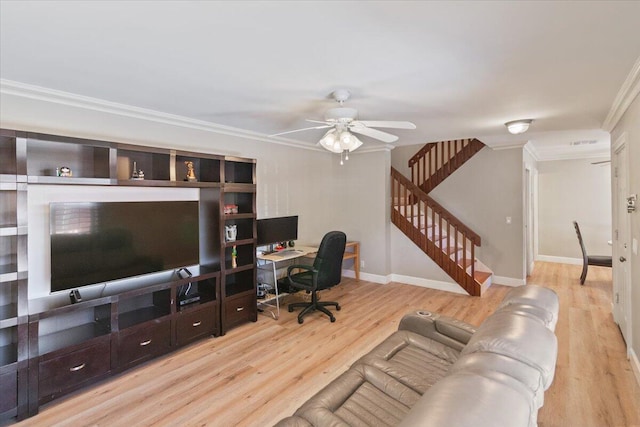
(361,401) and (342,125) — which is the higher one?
(342,125)

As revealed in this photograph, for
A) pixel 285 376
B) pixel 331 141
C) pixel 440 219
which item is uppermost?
pixel 331 141

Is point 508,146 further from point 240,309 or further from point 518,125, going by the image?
point 240,309

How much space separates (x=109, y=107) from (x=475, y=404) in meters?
3.49

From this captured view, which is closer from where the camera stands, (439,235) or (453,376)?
(453,376)

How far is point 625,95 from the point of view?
2.60 metres

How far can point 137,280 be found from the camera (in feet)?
10.1

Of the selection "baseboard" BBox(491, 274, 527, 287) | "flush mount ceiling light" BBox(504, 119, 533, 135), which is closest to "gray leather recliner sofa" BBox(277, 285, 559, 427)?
"flush mount ceiling light" BBox(504, 119, 533, 135)

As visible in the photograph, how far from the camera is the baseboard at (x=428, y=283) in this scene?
4.92 m

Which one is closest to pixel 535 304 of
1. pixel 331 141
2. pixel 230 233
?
pixel 331 141

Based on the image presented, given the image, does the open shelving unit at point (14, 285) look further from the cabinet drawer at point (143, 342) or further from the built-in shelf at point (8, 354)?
the cabinet drawer at point (143, 342)

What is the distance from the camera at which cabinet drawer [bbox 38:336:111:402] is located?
7.40 ft

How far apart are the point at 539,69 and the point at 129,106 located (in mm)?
3445

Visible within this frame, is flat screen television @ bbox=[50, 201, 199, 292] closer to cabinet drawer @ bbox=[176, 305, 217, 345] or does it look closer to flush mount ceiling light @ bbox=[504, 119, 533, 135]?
cabinet drawer @ bbox=[176, 305, 217, 345]

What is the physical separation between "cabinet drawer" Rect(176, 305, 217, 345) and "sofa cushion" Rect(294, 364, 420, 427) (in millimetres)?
1935
